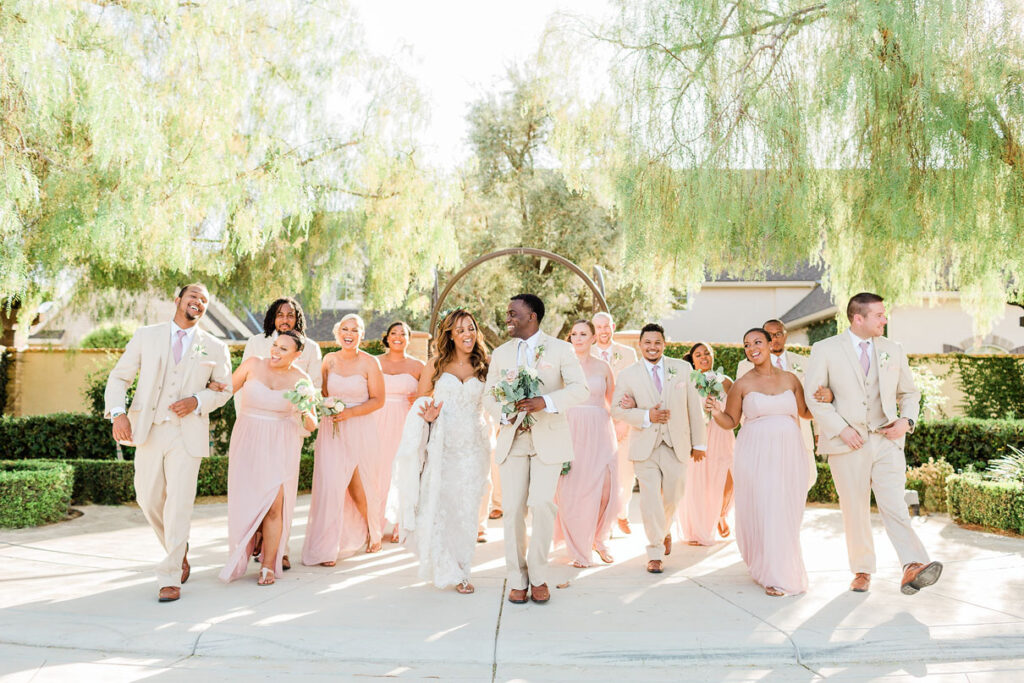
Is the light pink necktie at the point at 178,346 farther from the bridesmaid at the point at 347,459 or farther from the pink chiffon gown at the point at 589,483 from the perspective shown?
the pink chiffon gown at the point at 589,483

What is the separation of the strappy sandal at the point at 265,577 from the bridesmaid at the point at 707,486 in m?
4.03

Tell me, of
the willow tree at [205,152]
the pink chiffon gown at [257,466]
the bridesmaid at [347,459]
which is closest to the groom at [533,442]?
the pink chiffon gown at [257,466]

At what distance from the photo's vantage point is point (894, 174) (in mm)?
7410

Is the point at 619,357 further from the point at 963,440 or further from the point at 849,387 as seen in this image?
the point at 963,440

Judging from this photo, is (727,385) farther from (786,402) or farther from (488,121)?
(488,121)

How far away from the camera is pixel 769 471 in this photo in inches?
246

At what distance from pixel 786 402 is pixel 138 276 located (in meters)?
10.1

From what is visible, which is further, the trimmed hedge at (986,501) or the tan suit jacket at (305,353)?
the trimmed hedge at (986,501)

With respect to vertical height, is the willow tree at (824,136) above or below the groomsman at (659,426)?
above

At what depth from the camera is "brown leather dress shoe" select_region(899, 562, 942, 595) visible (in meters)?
5.33

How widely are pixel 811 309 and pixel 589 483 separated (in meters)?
20.8

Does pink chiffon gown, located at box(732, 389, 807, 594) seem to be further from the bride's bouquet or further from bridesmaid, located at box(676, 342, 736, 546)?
the bride's bouquet

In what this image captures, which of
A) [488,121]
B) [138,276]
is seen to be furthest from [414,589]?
[488,121]

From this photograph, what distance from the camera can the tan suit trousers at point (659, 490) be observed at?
6.83 metres
